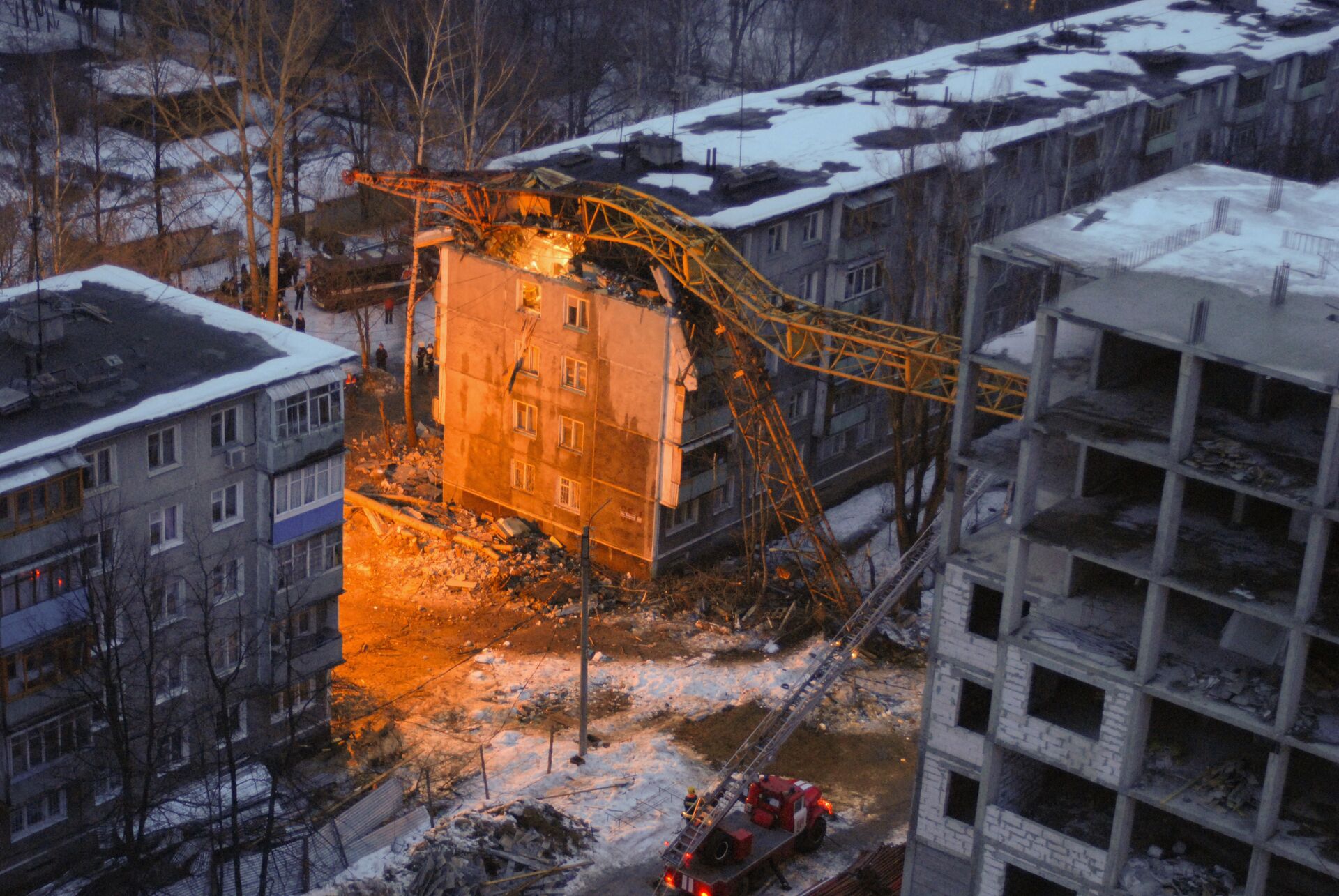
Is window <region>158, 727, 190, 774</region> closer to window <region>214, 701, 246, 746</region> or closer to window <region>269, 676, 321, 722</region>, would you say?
window <region>214, 701, 246, 746</region>

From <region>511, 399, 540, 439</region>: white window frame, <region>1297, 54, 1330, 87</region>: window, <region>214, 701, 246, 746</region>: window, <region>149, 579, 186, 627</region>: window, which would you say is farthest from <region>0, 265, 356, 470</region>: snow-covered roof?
<region>1297, 54, 1330, 87</region>: window

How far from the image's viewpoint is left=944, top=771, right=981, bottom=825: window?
35719 mm

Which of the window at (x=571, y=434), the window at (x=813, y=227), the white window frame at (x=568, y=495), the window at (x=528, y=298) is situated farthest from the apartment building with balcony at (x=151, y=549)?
the window at (x=813, y=227)

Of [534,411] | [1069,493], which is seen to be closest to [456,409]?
[534,411]

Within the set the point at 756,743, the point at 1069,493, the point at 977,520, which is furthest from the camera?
the point at 977,520

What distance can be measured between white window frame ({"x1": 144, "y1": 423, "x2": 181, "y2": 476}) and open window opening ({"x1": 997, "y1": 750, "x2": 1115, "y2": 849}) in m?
20.3

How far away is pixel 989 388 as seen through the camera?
40.7m

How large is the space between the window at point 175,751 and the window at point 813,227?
25380 millimetres

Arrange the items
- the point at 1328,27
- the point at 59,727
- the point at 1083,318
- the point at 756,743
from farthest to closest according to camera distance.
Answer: the point at 1328,27 → the point at 756,743 → the point at 59,727 → the point at 1083,318

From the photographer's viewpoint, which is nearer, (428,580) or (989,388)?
(989,388)

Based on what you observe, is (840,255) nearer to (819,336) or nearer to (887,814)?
(819,336)

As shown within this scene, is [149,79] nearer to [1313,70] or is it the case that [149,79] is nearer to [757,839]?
[1313,70]

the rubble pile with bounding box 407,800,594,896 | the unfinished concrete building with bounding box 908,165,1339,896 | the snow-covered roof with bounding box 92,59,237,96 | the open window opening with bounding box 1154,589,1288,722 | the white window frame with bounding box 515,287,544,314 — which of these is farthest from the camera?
the snow-covered roof with bounding box 92,59,237,96

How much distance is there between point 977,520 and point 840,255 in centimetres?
1023
